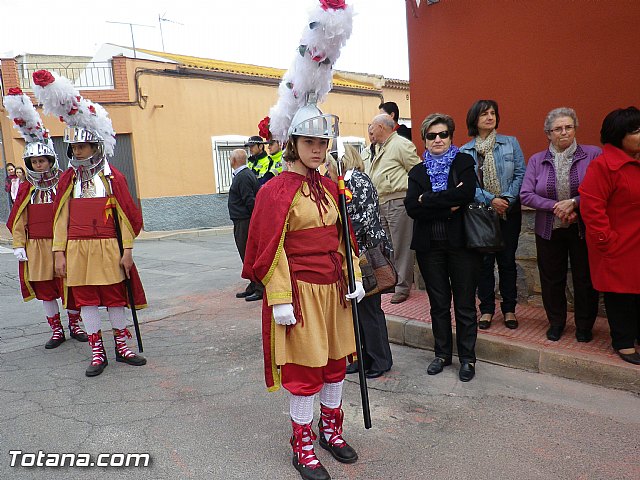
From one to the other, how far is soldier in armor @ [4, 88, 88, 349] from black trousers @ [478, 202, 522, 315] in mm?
3952

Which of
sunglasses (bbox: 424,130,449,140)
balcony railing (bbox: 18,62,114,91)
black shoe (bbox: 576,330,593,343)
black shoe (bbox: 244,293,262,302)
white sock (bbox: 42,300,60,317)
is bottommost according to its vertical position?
black shoe (bbox: 244,293,262,302)

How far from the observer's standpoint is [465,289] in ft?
12.9

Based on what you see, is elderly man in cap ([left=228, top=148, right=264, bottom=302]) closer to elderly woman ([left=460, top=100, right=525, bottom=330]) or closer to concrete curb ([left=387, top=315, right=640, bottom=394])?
concrete curb ([left=387, top=315, right=640, bottom=394])

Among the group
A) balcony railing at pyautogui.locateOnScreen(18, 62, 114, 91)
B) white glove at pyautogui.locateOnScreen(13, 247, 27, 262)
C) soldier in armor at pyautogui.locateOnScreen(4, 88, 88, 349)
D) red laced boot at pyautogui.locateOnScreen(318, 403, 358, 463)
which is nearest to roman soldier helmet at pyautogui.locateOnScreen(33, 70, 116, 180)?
soldier in armor at pyautogui.locateOnScreen(4, 88, 88, 349)

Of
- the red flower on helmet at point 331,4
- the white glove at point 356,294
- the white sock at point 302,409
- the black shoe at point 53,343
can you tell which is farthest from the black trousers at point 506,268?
the black shoe at point 53,343

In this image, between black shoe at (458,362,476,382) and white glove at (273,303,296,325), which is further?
black shoe at (458,362,476,382)

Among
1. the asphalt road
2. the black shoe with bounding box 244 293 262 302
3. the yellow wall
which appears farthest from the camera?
the yellow wall

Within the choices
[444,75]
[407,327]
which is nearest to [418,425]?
[407,327]

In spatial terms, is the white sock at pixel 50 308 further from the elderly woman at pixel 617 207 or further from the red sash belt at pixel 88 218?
the elderly woman at pixel 617 207

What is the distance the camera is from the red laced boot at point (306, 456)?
9.11 feet

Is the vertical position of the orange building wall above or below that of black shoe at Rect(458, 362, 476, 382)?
above

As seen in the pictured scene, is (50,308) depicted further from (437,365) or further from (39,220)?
(437,365)

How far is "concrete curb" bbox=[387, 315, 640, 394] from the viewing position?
368 cm

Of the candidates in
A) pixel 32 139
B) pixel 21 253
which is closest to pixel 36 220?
pixel 21 253
